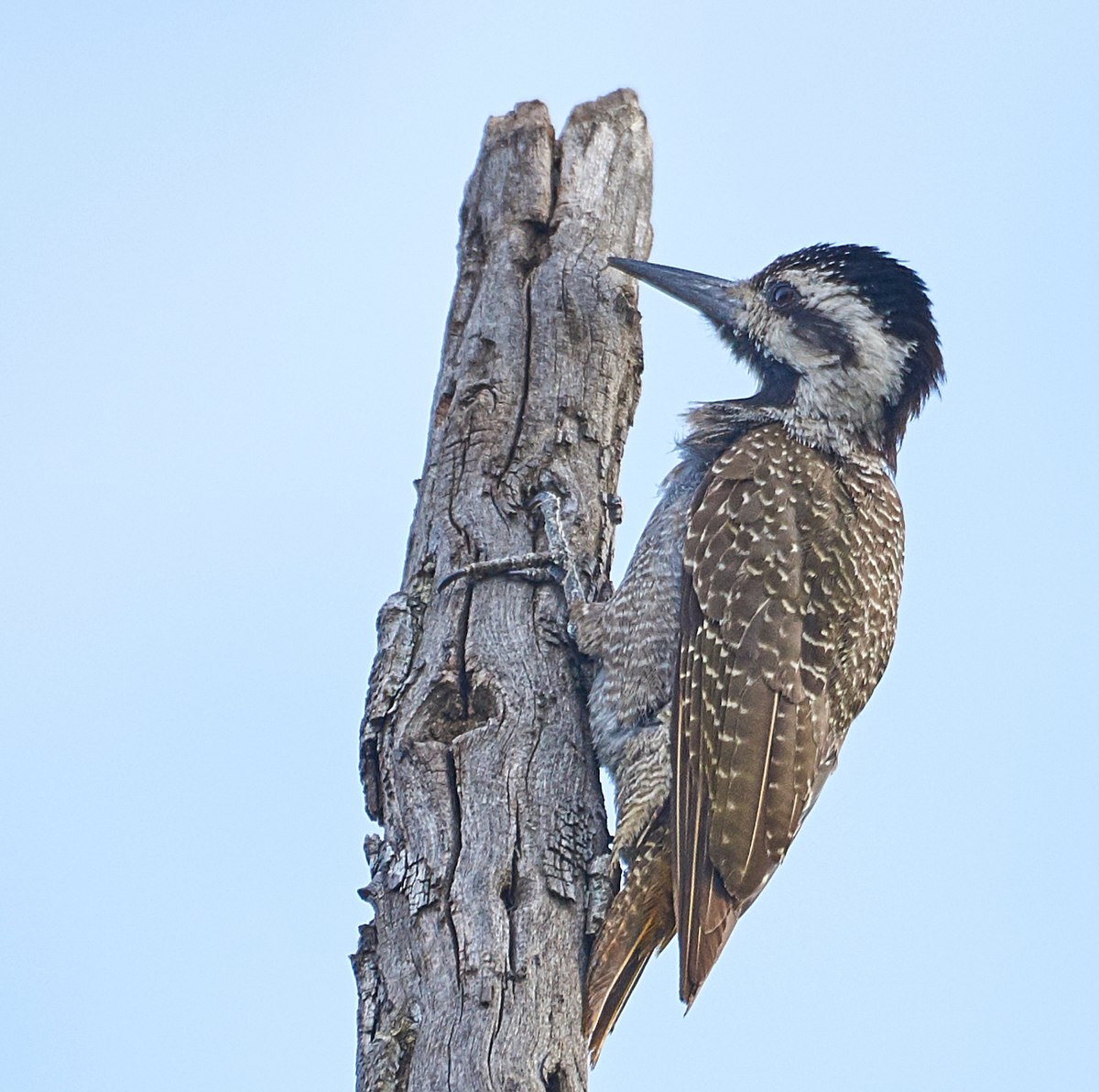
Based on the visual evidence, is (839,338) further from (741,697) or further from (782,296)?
(741,697)

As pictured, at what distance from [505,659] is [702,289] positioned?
7.21 feet

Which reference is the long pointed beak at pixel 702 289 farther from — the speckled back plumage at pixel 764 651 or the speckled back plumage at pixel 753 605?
the speckled back plumage at pixel 764 651

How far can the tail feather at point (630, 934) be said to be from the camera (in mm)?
3971

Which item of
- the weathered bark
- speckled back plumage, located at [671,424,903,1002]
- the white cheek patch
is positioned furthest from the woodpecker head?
the weathered bark

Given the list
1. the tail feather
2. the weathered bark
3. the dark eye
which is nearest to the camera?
the weathered bark

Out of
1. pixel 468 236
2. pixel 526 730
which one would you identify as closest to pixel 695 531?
pixel 526 730

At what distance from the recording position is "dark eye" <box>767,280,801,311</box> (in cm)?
Result: 606

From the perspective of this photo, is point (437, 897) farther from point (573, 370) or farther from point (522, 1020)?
point (573, 370)

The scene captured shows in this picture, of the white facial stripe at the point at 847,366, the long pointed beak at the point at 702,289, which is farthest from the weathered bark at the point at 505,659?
the white facial stripe at the point at 847,366

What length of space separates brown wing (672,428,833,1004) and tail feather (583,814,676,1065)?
0.07 metres

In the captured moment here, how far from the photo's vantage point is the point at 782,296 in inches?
240

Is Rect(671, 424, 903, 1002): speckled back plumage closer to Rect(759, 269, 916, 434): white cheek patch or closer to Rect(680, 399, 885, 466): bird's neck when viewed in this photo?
Rect(680, 399, 885, 466): bird's neck

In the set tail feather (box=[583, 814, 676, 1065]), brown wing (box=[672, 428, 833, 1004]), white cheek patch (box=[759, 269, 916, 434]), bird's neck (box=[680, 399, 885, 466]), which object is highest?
white cheek patch (box=[759, 269, 916, 434])

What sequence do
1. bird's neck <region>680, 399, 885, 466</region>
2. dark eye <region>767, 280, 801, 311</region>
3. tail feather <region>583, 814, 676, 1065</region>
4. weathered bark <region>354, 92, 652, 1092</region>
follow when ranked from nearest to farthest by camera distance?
weathered bark <region>354, 92, 652, 1092</region> < tail feather <region>583, 814, 676, 1065</region> < bird's neck <region>680, 399, 885, 466</region> < dark eye <region>767, 280, 801, 311</region>
